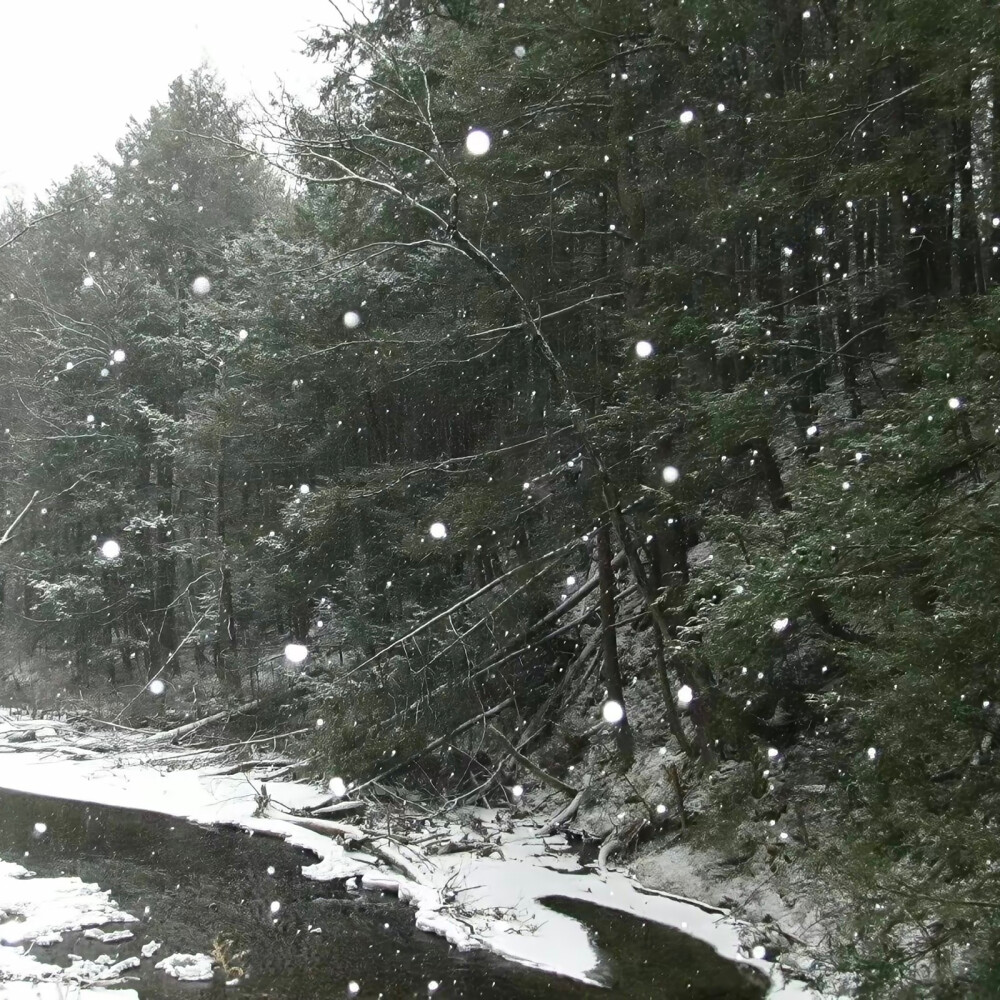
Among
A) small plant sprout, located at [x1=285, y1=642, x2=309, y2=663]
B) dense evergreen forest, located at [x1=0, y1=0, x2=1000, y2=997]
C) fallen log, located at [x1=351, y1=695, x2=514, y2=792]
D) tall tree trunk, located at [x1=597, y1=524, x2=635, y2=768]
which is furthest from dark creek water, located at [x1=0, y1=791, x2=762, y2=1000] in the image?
small plant sprout, located at [x1=285, y1=642, x2=309, y2=663]

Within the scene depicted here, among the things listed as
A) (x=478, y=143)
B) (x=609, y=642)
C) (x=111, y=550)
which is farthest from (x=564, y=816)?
(x=111, y=550)

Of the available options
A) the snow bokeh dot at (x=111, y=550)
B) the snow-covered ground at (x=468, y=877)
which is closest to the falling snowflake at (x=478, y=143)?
the snow-covered ground at (x=468, y=877)

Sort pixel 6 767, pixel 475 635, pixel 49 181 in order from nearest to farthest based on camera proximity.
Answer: pixel 475 635 < pixel 6 767 < pixel 49 181

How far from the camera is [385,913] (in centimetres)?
923

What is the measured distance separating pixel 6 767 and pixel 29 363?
46.8ft

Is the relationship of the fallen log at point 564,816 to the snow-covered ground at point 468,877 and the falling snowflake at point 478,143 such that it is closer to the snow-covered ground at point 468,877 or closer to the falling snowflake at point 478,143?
the snow-covered ground at point 468,877

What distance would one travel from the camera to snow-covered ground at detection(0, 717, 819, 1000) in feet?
26.6

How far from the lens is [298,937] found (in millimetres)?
8391

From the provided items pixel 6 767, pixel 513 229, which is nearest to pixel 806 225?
pixel 513 229

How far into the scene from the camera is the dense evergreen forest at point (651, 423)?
567cm

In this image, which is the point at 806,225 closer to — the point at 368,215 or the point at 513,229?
the point at 513,229

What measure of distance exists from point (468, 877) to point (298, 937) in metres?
2.31

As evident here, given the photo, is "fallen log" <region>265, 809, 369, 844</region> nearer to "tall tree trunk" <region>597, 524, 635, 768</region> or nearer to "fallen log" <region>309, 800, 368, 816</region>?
"fallen log" <region>309, 800, 368, 816</region>

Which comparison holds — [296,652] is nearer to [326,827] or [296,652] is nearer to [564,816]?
[326,827]
